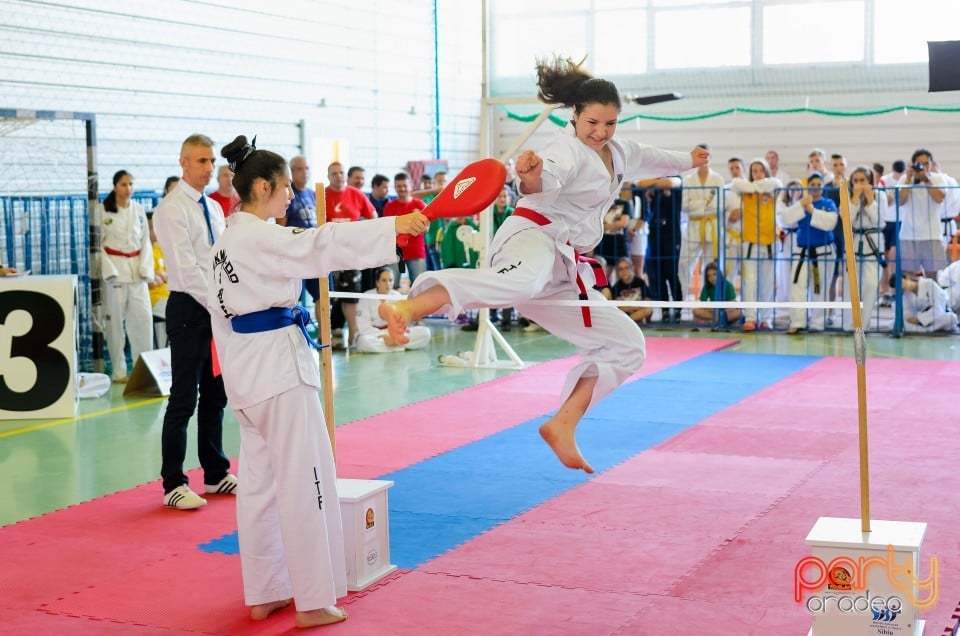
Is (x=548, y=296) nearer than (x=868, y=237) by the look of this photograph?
Yes

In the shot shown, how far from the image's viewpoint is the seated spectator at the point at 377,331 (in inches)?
408

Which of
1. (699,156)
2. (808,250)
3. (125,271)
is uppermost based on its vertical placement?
(699,156)

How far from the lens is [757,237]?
11.2 m

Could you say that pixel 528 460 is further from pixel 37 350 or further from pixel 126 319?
pixel 126 319

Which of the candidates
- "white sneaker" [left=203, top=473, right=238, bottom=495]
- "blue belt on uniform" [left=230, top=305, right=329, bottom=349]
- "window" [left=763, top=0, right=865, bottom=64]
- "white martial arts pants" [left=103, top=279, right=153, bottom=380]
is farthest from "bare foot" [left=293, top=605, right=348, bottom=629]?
"window" [left=763, top=0, right=865, bottom=64]

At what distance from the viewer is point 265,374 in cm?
357

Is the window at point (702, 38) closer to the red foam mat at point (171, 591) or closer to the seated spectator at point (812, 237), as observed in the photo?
the seated spectator at point (812, 237)

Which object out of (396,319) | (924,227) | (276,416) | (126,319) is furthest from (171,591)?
(924,227)

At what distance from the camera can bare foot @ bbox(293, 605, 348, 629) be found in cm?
360

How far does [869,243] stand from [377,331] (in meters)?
4.76

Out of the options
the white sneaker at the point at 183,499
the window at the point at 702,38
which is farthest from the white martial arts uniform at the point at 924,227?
the white sneaker at the point at 183,499

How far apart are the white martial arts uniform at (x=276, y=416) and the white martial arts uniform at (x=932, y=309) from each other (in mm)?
8588

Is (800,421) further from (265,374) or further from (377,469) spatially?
(265,374)

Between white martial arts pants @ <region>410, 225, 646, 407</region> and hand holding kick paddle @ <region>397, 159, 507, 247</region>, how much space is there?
1.59ft
